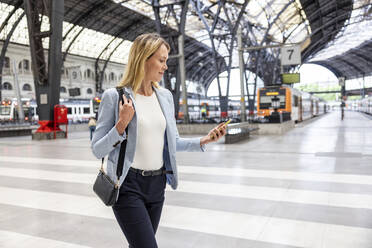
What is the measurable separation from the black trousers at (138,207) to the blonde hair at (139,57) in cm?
54

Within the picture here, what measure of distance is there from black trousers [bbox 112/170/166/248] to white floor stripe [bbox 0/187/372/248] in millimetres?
1945

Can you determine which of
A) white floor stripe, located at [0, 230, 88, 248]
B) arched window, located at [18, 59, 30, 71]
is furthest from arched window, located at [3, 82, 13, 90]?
white floor stripe, located at [0, 230, 88, 248]

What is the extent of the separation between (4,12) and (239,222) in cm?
4095

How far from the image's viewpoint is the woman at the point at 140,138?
1.96 metres

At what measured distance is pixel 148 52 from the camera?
2.03 metres

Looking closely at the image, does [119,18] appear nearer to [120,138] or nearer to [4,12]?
[4,12]

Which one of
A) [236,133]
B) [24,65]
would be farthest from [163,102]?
[24,65]

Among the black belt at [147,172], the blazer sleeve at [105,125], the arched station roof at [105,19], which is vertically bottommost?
the black belt at [147,172]

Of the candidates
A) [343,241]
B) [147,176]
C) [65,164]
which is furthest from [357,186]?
[65,164]

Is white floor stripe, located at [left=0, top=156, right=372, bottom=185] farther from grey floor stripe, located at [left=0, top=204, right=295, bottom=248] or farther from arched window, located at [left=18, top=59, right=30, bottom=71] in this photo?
arched window, located at [left=18, top=59, right=30, bottom=71]

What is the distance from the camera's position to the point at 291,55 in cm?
1961

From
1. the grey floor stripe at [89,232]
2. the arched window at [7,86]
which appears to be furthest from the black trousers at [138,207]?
the arched window at [7,86]

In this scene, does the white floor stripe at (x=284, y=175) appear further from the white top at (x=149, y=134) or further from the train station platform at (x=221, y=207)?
the white top at (x=149, y=134)

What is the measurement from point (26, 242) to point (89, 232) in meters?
0.66
